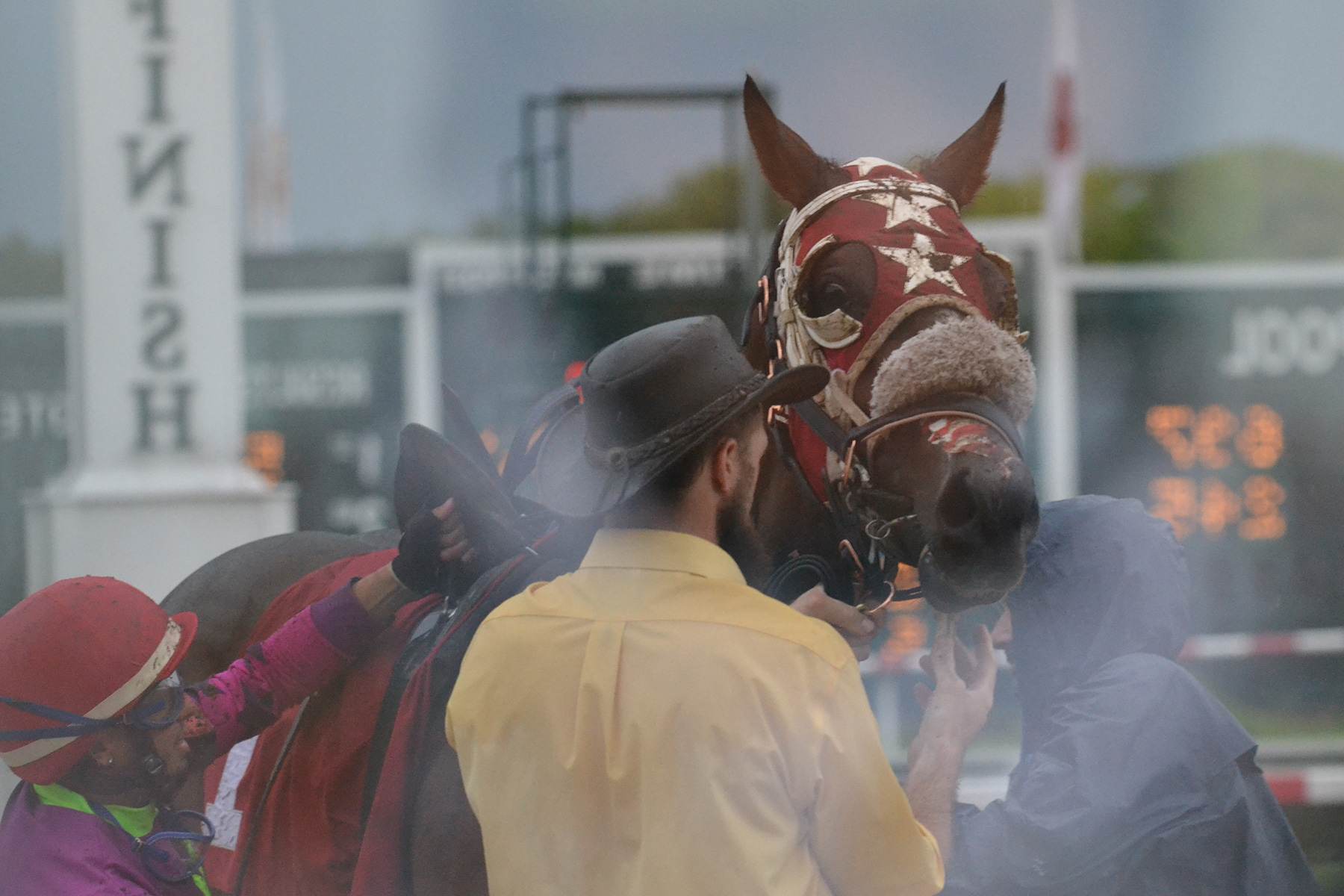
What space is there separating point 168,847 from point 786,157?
1085 mm

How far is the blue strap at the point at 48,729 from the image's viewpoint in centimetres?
135

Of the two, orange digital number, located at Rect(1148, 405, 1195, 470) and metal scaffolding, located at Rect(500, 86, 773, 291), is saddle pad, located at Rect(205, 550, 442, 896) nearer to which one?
metal scaffolding, located at Rect(500, 86, 773, 291)

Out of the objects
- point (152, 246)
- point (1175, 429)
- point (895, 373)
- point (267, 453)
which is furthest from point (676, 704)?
point (267, 453)

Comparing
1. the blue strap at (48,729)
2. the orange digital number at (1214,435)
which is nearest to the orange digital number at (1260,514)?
the orange digital number at (1214,435)

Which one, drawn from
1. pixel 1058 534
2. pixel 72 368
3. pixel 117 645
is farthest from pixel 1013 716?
pixel 117 645

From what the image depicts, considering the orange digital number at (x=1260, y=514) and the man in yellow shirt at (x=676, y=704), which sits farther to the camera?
the orange digital number at (x=1260, y=514)

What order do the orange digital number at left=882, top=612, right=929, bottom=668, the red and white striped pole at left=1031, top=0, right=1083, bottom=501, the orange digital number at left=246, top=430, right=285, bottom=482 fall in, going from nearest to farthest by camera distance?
1. the orange digital number at left=882, top=612, right=929, bottom=668
2. the red and white striped pole at left=1031, top=0, right=1083, bottom=501
3. the orange digital number at left=246, top=430, right=285, bottom=482

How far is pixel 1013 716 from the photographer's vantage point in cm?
584

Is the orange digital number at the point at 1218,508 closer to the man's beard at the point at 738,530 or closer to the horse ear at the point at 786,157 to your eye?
the horse ear at the point at 786,157

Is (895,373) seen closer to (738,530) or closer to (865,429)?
(865,429)

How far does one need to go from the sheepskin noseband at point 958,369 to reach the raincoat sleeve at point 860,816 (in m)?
0.36

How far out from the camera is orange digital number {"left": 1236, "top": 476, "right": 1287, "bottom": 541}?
5391mm

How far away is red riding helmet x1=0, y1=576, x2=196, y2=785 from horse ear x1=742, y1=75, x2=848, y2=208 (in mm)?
907

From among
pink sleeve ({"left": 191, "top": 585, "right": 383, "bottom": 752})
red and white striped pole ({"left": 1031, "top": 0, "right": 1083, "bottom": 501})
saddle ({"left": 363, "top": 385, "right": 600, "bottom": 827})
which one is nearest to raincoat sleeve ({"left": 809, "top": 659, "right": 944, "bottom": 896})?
saddle ({"left": 363, "top": 385, "right": 600, "bottom": 827})
